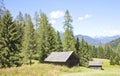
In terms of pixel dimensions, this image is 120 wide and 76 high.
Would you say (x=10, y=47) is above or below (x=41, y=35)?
below

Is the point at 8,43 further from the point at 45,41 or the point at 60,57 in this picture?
the point at 45,41

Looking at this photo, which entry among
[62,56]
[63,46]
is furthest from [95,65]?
[62,56]

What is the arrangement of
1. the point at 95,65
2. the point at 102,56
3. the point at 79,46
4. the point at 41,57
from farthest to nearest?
1. the point at 102,56
2. the point at 95,65
3. the point at 79,46
4. the point at 41,57

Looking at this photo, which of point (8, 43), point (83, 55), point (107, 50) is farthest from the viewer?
point (107, 50)

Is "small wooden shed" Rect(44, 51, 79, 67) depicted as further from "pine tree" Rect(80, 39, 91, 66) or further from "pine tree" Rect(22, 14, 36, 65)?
"pine tree" Rect(80, 39, 91, 66)

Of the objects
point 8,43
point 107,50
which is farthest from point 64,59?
point 107,50

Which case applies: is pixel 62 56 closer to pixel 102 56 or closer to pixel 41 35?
pixel 41 35

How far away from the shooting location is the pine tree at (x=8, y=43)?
4938 cm

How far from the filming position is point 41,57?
72125 mm

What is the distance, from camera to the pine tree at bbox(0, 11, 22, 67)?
162 feet

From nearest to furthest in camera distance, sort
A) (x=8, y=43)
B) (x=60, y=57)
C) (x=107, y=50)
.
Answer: (x=8, y=43)
(x=60, y=57)
(x=107, y=50)

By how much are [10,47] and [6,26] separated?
468 centimetres

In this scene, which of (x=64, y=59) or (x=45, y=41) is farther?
(x=45, y=41)

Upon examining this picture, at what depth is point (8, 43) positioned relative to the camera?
50844 millimetres
